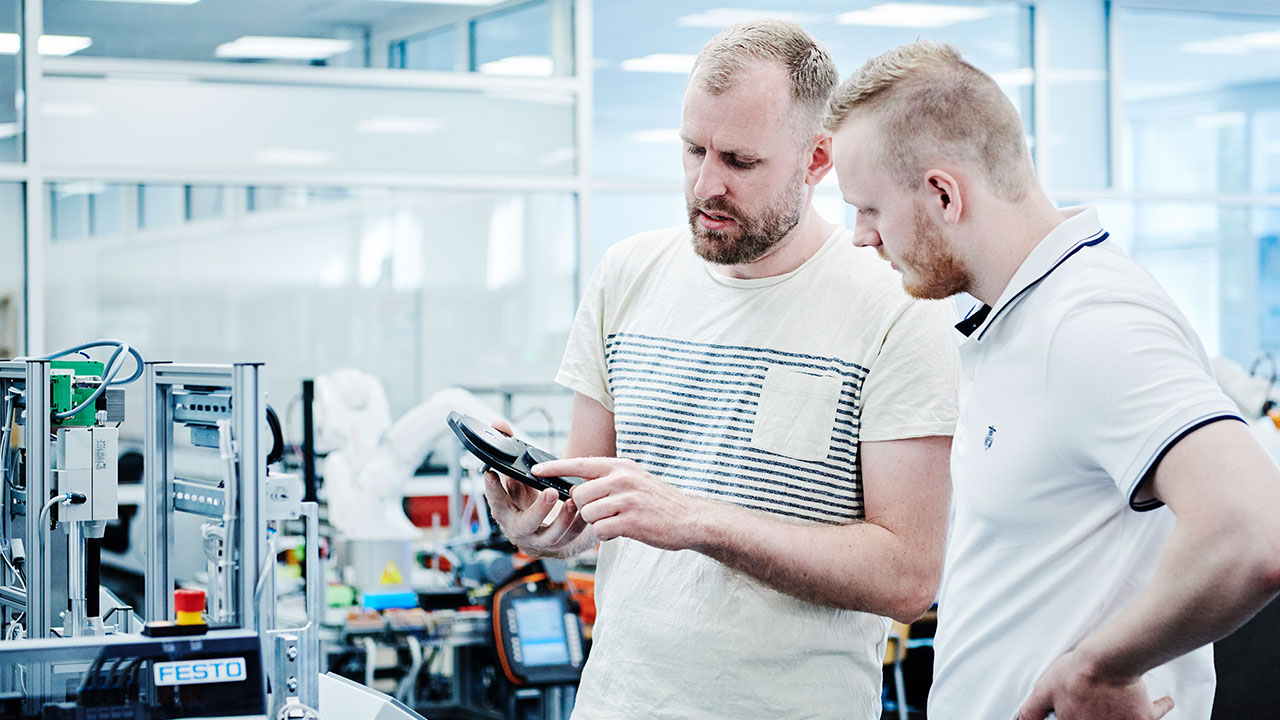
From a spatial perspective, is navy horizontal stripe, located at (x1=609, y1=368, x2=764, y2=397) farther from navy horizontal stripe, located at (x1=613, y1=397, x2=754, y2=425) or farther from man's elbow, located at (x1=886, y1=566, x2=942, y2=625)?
man's elbow, located at (x1=886, y1=566, x2=942, y2=625)

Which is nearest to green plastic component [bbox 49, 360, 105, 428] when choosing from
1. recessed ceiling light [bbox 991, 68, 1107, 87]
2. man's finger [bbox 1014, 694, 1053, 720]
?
man's finger [bbox 1014, 694, 1053, 720]

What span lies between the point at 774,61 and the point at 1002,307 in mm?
446

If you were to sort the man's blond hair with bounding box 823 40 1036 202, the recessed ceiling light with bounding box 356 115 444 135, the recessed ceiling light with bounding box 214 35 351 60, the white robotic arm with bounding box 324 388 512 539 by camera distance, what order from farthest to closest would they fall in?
the recessed ceiling light with bounding box 356 115 444 135, the recessed ceiling light with bounding box 214 35 351 60, the white robotic arm with bounding box 324 388 512 539, the man's blond hair with bounding box 823 40 1036 202

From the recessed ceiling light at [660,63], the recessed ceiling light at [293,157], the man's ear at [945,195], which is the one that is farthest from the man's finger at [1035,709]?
the recessed ceiling light at [660,63]

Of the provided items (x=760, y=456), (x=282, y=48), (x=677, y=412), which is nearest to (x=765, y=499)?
(x=760, y=456)

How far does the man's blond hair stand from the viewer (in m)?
1.19

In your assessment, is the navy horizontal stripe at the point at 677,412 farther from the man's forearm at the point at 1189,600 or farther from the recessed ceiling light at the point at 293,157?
the recessed ceiling light at the point at 293,157

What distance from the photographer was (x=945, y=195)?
121 cm

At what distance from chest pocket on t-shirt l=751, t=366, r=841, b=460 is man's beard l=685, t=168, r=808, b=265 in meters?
0.16

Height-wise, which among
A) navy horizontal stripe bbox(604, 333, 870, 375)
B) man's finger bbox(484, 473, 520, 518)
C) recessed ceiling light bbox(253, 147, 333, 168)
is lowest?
man's finger bbox(484, 473, 520, 518)

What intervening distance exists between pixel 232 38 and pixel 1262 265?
532cm

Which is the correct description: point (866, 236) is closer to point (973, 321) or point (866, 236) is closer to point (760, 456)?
point (973, 321)

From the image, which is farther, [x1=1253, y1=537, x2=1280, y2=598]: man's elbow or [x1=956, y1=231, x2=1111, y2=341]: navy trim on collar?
[x1=956, y1=231, x2=1111, y2=341]: navy trim on collar

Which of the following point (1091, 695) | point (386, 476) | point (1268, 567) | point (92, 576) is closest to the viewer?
point (1268, 567)
